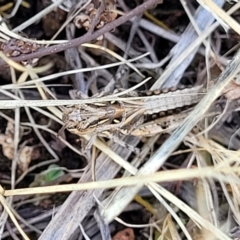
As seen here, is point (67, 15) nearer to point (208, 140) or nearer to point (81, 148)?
point (81, 148)

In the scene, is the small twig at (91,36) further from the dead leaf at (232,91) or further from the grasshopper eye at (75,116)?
the dead leaf at (232,91)

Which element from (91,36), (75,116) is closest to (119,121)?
(75,116)

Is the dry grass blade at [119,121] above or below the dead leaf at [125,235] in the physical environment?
above

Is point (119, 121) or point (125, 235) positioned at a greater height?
point (119, 121)

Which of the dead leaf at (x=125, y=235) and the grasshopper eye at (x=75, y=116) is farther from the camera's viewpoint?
the dead leaf at (x=125, y=235)

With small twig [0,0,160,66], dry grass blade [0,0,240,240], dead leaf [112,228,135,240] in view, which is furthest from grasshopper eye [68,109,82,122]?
dead leaf [112,228,135,240]

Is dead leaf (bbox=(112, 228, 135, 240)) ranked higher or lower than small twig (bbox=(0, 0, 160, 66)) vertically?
lower

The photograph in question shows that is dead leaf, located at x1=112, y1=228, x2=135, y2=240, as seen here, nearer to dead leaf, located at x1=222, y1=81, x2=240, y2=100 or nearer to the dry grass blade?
the dry grass blade

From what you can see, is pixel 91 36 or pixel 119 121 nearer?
pixel 91 36

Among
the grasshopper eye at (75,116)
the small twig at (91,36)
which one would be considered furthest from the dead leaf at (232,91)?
the grasshopper eye at (75,116)

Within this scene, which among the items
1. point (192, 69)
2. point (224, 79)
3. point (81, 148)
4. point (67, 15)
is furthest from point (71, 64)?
point (224, 79)

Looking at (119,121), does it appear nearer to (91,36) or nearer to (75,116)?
(75,116)
